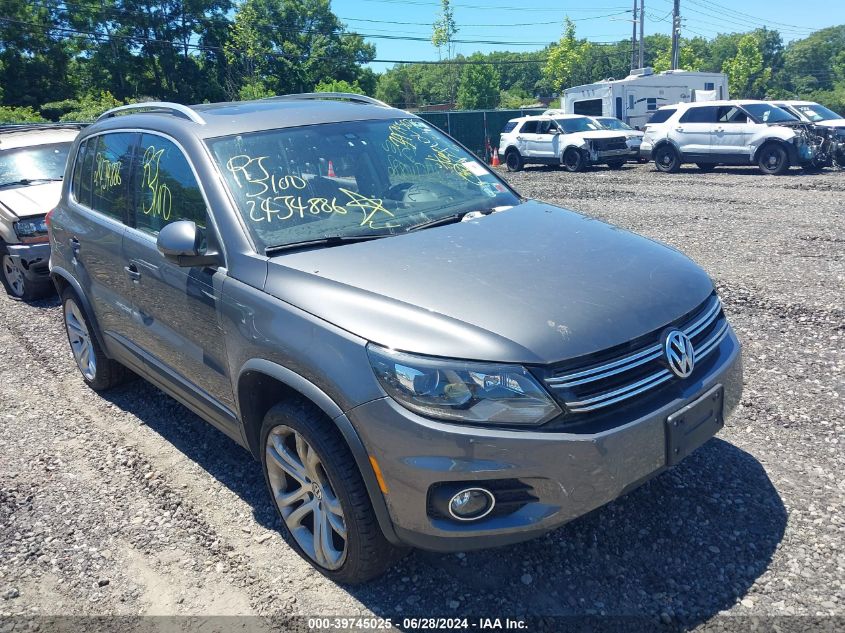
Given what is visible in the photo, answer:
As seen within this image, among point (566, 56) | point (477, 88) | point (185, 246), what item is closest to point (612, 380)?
point (185, 246)

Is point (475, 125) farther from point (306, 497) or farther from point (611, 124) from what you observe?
point (306, 497)

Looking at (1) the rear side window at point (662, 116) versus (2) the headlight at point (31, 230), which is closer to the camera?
(2) the headlight at point (31, 230)

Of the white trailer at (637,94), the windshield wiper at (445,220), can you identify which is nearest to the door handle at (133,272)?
the windshield wiper at (445,220)

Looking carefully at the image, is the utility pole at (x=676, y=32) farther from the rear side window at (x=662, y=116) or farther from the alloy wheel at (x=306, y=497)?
the alloy wheel at (x=306, y=497)

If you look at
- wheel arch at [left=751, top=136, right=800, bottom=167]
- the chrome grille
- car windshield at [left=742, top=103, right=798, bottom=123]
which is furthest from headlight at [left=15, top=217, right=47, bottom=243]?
car windshield at [left=742, top=103, right=798, bottom=123]

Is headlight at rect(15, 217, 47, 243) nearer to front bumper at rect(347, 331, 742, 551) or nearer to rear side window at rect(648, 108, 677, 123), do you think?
front bumper at rect(347, 331, 742, 551)

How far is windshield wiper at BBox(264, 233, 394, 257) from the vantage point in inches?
120

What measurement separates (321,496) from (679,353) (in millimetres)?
1513

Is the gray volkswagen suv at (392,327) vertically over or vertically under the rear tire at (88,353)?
over

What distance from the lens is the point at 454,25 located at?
57062mm

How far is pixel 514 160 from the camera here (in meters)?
22.5

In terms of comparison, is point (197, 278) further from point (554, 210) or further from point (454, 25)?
point (454, 25)

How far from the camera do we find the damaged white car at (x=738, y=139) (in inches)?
642

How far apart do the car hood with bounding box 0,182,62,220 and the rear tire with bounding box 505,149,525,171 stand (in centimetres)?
1626
